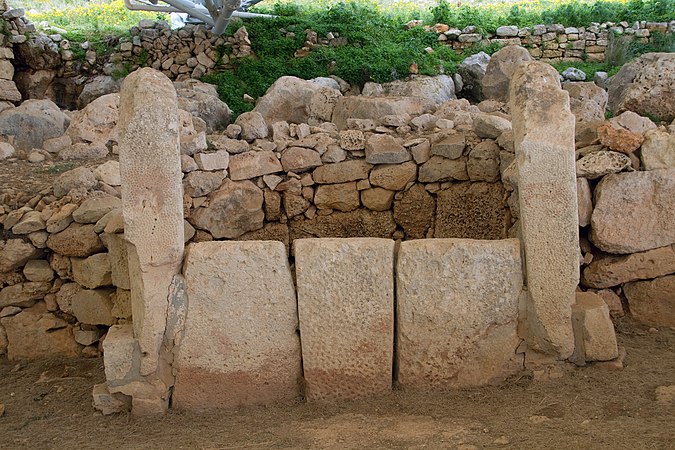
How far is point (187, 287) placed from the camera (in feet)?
12.0

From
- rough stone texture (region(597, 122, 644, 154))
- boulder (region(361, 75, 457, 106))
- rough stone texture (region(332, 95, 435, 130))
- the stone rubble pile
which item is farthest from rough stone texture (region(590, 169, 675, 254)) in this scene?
boulder (region(361, 75, 457, 106))

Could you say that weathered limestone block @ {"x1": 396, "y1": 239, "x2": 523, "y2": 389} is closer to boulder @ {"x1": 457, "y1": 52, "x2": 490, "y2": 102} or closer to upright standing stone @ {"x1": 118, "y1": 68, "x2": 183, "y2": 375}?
upright standing stone @ {"x1": 118, "y1": 68, "x2": 183, "y2": 375}

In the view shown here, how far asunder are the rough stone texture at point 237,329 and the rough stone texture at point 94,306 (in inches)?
49.9

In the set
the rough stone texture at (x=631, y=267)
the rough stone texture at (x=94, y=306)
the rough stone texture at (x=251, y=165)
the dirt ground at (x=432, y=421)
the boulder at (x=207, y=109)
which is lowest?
the dirt ground at (x=432, y=421)

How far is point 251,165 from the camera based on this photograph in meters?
5.68

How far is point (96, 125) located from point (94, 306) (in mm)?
2695

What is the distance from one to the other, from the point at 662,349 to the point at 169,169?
311 cm

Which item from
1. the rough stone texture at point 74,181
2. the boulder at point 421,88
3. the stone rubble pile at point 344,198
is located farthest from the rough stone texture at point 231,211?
the boulder at point 421,88

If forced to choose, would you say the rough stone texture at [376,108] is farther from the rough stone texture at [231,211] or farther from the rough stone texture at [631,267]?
the rough stone texture at [631,267]

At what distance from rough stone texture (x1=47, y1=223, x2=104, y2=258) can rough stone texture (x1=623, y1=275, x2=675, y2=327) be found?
12.1ft

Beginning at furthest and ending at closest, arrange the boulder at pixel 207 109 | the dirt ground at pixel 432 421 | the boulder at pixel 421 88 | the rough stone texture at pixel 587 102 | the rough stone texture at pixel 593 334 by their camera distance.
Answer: the boulder at pixel 421 88 → the boulder at pixel 207 109 → the rough stone texture at pixel 587 102 → the rough stone texture at pixel 593 334 → the dirt ground at pixel 432 421

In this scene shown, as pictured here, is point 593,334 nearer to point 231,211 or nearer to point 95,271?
point 231,211

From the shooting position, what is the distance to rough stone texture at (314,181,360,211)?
5801 mm

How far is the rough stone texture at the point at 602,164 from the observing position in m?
4.25
